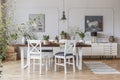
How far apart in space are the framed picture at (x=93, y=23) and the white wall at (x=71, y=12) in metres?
0.18

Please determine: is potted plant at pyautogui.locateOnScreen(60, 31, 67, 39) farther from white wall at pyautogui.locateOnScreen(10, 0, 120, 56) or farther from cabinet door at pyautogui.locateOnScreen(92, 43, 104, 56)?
cabinet door at pyautogui.locateOnScreen(92, 43, 104, 56)

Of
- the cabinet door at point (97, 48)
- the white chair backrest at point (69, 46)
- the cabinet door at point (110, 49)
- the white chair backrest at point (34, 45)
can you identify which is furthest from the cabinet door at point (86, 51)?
the white chair backrest at point (34, 45)

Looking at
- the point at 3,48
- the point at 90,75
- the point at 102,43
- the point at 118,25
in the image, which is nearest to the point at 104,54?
the point at 102,43

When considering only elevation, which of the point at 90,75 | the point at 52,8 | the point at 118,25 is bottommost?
the point at 90,75

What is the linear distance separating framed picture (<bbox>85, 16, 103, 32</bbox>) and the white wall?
180 mm

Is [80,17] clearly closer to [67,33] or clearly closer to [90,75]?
[67,33]

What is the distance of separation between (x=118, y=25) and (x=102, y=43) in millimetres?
1187

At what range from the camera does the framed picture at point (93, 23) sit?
32.9 ft

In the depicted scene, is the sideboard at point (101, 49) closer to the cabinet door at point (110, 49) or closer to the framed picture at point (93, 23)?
the cabinet door at point (110, 49)

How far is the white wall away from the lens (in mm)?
10047

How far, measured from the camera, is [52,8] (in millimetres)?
10078

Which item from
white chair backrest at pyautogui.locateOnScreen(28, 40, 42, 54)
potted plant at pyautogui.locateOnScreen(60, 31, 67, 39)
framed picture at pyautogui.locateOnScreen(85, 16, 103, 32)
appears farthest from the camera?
framed picture at pyautogui.locateOnScreen(85, 16, 103, 32)

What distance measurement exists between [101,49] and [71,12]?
2.13 metres

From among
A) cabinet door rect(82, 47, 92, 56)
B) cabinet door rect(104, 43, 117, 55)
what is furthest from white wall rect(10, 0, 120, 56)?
cabinet door rect(82, 47, 92, 56)
